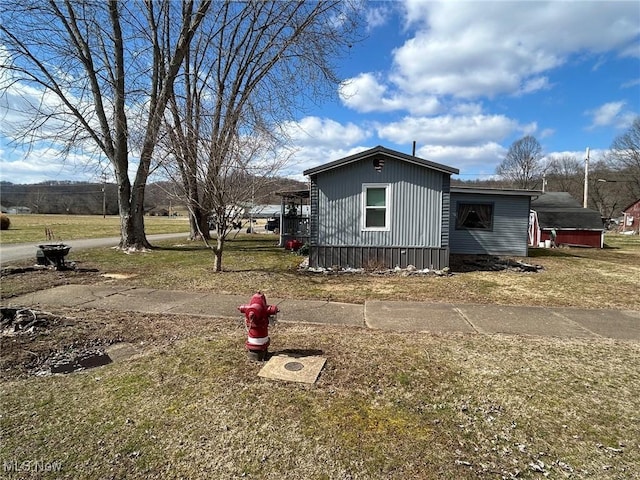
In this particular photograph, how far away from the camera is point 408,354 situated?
12.4ft

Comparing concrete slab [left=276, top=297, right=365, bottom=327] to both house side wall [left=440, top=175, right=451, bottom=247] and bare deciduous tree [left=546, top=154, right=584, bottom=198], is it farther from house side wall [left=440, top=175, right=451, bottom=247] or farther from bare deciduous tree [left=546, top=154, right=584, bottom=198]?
bare deciduous tree [left=546, top=154, right=584, bottom=198]

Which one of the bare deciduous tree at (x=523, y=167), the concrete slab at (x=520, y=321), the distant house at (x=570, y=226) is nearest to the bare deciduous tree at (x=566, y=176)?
the bare deciduous tree at (x=523, y=167)

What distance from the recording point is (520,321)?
17.1 feet

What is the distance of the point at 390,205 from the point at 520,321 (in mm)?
5282

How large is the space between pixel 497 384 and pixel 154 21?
16.2 meters

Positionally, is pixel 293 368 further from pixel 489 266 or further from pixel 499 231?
pixel 499 231

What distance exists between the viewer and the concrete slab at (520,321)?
4.73 m

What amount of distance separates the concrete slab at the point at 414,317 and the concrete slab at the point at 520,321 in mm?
Result: 227

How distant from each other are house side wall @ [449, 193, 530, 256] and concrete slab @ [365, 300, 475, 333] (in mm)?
9867

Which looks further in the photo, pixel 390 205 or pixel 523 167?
pixel 523 167

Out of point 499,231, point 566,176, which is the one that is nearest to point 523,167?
point 566,176

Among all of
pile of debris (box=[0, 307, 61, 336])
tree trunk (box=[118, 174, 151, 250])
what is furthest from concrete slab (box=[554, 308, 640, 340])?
tree trunk (box=[118, 174, 151, 250])

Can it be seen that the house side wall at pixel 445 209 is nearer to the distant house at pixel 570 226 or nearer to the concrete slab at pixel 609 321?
the concrete slab at pixel 609 321

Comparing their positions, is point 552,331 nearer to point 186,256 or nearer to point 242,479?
point 242,479
